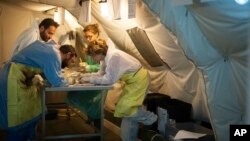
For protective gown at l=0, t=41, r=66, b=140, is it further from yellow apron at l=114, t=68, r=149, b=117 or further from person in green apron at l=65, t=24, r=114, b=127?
person in green apron at l=65, t=24, r=114, b=127

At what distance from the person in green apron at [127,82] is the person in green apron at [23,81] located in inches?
18.3

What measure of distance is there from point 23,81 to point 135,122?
51.0 inches

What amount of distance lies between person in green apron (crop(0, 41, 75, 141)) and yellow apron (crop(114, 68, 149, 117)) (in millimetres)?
650

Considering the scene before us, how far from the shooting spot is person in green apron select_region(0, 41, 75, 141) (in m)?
3.47

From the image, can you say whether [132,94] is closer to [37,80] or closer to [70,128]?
[37,80]

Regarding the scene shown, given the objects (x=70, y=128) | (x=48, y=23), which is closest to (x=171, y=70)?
(x=48, y=23)

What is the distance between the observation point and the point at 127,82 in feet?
12.1

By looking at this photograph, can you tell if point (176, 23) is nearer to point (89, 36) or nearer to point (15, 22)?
point (89, 36)

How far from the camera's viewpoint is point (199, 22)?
262cm

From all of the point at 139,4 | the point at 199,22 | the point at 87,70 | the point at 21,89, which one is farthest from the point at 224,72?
the point at 87,70

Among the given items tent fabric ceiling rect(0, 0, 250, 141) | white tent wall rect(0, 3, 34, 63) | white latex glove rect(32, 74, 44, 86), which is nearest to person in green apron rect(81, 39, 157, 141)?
white latex glove rect(32, 74, 44, 86)

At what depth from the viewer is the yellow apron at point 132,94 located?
141 inches

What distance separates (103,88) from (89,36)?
1.07m

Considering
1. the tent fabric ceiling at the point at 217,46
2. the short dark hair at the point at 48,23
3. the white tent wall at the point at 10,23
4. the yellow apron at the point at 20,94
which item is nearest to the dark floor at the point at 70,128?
the yellow apron at the point at 20,94
